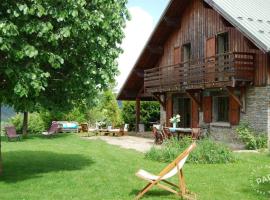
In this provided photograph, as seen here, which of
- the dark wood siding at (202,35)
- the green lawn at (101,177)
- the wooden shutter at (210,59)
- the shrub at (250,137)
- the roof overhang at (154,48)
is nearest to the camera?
the green lawn at (101,177)

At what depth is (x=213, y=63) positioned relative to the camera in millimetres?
18484

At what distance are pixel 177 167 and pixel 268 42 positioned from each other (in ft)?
30.8

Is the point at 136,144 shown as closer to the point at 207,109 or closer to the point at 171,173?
the point at 207,109

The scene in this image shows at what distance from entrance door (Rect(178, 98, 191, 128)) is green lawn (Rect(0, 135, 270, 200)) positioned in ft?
29.0

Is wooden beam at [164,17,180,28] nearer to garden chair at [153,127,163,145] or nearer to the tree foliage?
garden chair at [153,127,163,145]

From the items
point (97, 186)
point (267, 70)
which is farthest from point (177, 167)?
point (267, 70)

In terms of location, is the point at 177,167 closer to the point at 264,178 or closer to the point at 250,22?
the point at 264,178

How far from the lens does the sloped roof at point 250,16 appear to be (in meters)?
15.9

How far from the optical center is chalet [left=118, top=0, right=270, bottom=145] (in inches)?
677

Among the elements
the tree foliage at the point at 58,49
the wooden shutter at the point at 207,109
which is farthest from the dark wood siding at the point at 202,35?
the tree foliage at the point at 58,49

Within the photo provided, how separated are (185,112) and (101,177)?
551 inches

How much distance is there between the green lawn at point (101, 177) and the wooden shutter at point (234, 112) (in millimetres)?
4118

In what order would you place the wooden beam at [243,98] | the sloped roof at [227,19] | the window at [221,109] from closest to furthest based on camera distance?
1. the sloped roof at [227,19]
2. the wooden beam at [243,98]
3. the window at [221,109]

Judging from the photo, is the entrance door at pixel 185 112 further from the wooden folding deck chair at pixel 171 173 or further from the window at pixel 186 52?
the wooden folding deck chair at pixel 171 173
